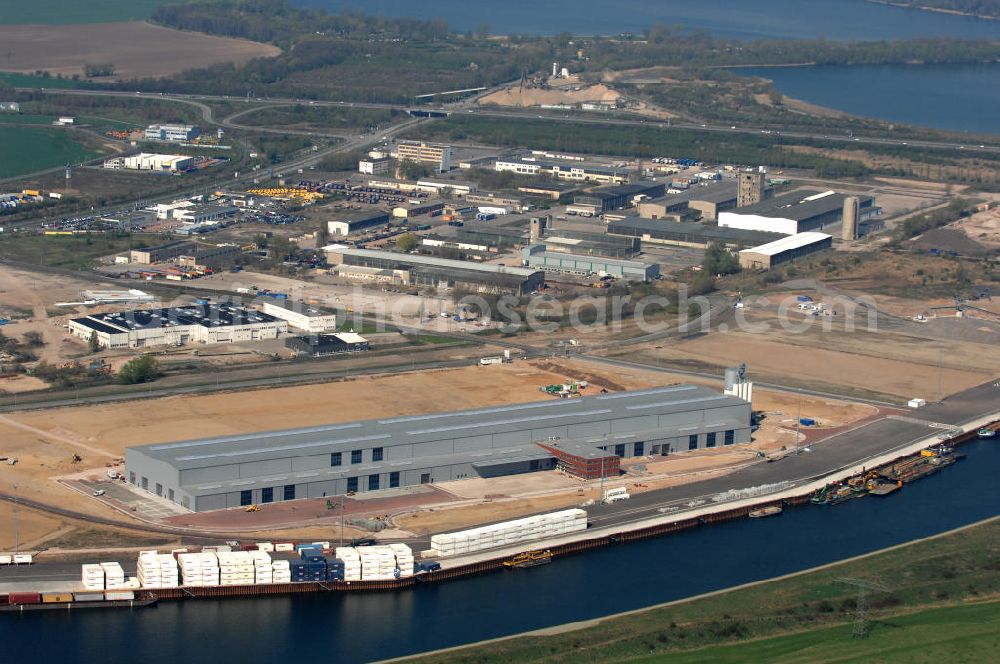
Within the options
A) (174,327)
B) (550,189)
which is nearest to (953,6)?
(550,189)

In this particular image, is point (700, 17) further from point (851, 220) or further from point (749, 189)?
point (851, 220)

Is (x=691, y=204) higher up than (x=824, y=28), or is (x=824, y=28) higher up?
(x=824, y=28)

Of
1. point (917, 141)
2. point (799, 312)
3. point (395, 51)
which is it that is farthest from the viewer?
point (395, 51)

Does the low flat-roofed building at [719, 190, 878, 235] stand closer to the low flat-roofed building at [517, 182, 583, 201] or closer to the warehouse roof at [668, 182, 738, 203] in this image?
the warehouse roof at [668, 182, 738, 203]

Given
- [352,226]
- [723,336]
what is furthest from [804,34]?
[723,336]

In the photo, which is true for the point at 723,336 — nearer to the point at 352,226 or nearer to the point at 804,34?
the point at 352,226

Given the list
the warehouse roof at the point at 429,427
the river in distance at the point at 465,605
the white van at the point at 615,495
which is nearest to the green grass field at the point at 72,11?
the warehouse roof at the point at 429,427
